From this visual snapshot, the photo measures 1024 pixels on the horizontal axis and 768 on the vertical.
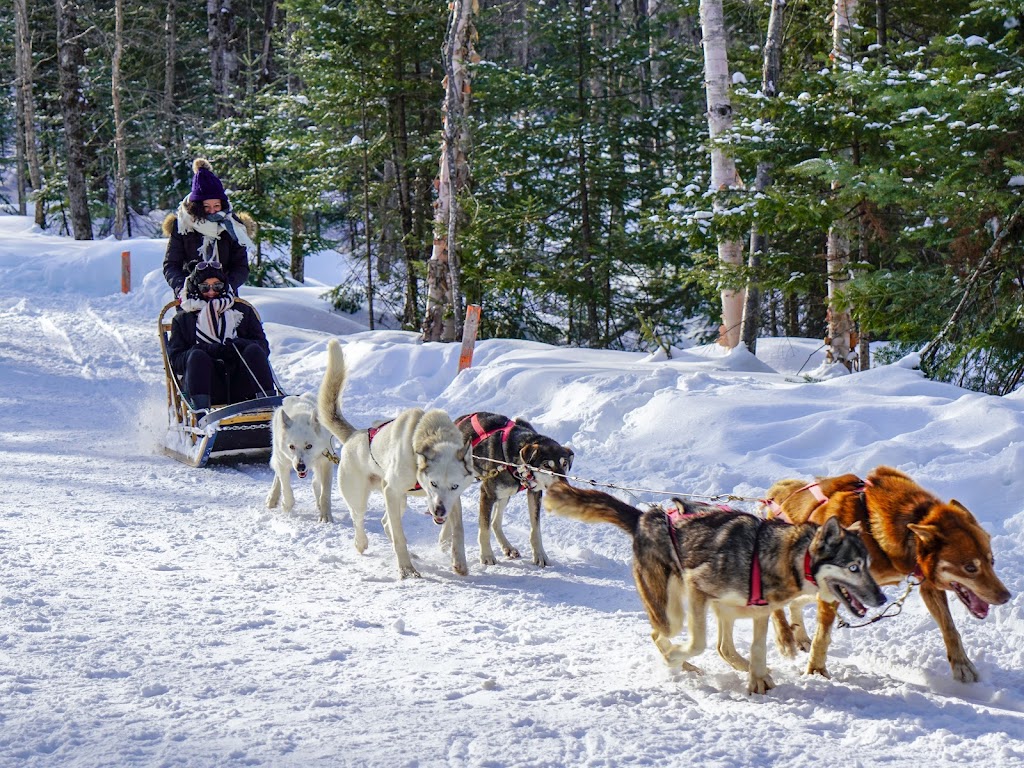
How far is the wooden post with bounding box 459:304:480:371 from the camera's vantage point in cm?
1139

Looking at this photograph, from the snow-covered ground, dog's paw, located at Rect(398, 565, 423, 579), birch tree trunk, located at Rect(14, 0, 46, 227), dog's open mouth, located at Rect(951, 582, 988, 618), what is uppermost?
birch tree trunk, located at Rect(14, 0, 46, 227)

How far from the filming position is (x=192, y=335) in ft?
30.1

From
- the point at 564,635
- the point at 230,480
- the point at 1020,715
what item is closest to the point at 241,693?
the point at 564,635

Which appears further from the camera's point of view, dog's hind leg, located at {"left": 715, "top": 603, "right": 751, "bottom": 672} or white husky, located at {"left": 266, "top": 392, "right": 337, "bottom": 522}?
white husky, located at {"left": 266, "top": 392, "right": 337, "bottom": 522}

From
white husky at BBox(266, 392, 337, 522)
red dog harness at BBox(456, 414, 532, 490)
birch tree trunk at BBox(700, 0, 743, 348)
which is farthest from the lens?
birch tree trunk at BBox(700, 0, 743, 348)

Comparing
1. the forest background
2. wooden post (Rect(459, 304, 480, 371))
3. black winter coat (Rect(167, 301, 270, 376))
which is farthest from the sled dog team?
wooden post (Rect(459, 304, 480, 371))

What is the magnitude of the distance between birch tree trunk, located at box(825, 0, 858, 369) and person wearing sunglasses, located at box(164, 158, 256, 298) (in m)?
5.36

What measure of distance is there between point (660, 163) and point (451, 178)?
3.46 meters

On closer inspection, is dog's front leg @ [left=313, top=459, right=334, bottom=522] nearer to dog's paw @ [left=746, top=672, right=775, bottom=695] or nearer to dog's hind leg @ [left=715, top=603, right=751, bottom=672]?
dog's hind leg @ [left=715, top=603, right=751, bottom=672]

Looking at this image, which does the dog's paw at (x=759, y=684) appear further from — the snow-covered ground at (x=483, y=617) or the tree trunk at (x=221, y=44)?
the tree trunk at (x=221, y=44)

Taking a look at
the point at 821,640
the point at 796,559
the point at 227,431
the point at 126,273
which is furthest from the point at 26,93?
the point at 796,559

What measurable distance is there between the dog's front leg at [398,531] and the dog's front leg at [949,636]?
2860mm

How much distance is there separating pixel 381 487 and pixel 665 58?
983 cm

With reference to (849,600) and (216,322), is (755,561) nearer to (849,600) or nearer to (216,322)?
(849,600)
